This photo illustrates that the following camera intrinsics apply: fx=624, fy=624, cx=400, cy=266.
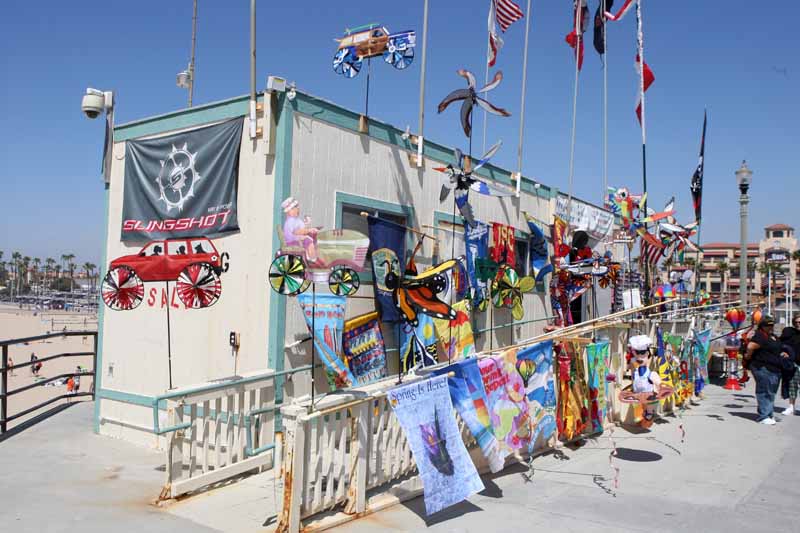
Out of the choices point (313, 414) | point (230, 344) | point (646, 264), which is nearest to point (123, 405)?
point (230, 344)

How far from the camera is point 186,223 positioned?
905 cm

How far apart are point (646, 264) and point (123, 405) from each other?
1261 centimetres

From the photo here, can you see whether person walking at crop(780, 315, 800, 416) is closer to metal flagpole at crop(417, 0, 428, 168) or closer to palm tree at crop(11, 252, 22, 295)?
metal flagpole at crop(417, 0, 428, 168)

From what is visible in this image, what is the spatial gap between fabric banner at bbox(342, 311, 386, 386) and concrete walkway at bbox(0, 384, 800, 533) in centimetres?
228

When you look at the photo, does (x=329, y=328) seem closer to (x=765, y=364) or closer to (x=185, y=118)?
(x=185, y=118)

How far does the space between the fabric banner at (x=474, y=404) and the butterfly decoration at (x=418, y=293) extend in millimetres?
1595

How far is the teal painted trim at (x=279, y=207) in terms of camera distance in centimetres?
789

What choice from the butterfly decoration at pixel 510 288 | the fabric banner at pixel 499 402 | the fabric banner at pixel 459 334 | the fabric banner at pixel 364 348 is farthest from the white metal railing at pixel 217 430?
the butterfly decoration at pixel 510 288

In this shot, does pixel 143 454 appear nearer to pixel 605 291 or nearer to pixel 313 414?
pixel 313 414

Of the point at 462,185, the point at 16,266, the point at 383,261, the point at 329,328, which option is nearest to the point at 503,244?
the point at 462,185

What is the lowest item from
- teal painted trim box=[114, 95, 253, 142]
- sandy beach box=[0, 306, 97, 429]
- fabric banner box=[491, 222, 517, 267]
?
sandy beach box=[0, 306, 97, 429]

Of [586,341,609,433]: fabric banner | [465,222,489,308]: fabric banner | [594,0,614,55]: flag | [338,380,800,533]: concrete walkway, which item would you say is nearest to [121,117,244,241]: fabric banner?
[465,222,489,308]: fabric banner

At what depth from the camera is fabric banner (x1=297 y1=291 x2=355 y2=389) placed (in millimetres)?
8008

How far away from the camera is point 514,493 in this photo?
673 centimetres
